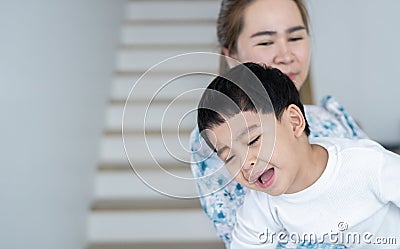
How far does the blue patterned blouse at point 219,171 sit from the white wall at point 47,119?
0.53m

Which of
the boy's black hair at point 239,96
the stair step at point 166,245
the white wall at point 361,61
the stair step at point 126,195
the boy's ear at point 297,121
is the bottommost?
the stair step at point 166,245

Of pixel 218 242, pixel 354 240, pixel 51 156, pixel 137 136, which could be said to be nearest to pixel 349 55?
pixel 218 242

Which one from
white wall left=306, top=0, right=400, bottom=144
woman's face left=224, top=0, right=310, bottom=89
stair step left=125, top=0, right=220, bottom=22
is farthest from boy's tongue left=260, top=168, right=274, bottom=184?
stair step left=125, top=0, right=220, bottom=22

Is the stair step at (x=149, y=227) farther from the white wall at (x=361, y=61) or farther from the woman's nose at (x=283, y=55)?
the woman's nose at (x=283, y=55)

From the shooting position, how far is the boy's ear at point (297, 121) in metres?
0.86

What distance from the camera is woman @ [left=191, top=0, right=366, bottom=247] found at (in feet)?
3.46

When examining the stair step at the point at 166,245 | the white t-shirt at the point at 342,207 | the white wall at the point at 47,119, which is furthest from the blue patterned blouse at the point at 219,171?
the stair step at the point at 166,245

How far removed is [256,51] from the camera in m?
1.08

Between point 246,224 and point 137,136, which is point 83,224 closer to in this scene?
point 246,224

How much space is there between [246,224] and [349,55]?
2.43 metres

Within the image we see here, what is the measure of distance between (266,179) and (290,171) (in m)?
0.05

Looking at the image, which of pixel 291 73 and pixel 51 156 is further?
pixel 51 156

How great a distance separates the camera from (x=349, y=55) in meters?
3.15

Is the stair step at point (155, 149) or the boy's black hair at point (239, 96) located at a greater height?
the boy's black hair at point (239, 96)
